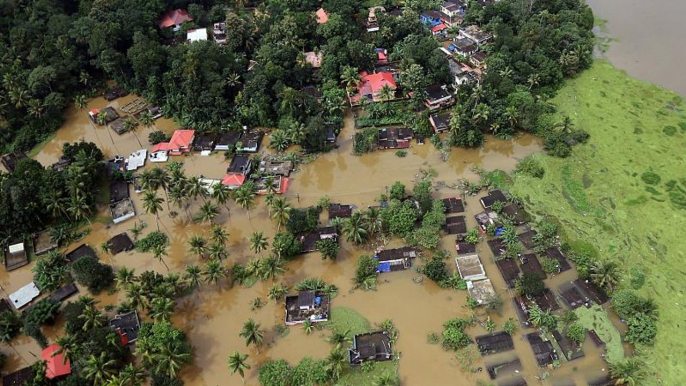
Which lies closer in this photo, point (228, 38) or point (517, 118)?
point (517, 118)

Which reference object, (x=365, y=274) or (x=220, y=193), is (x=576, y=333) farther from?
(x=220, y=193)

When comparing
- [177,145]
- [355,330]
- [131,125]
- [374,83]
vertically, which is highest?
[374,83]

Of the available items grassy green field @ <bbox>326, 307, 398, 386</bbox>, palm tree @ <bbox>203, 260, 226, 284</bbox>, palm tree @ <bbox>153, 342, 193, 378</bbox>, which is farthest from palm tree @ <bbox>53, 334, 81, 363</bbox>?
grassy green field @ <bbox>326, 307, 398, 386</bbox>

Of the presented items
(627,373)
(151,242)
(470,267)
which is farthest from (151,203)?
(627,373)

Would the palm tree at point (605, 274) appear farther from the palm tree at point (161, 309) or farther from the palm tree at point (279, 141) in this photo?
the palm tree at point (161, 309)

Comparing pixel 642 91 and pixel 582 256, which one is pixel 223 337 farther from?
pixel 642 91

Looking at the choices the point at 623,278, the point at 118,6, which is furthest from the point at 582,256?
the point at 118,6
